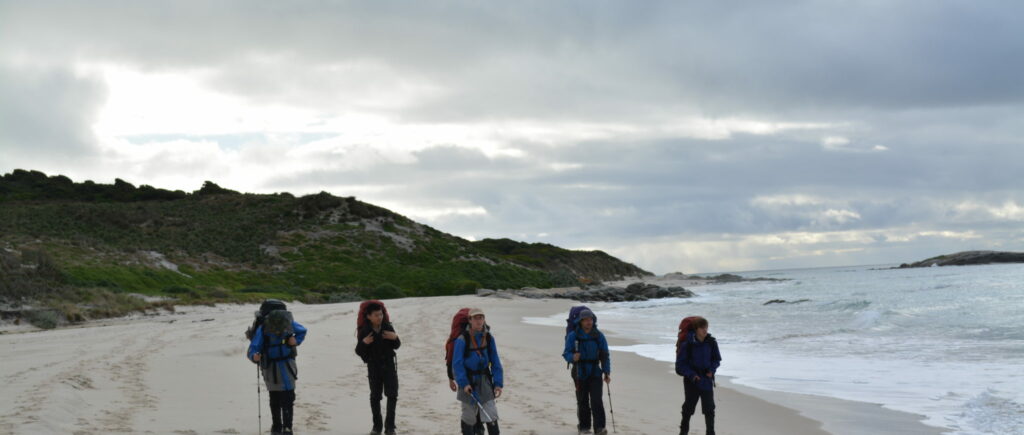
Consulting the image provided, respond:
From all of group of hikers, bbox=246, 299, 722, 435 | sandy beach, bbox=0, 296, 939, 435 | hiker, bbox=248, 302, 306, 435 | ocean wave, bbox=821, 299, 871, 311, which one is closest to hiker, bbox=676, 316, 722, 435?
group of hikers, bbox=246, 299, 722, 435

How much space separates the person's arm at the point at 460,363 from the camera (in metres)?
7.91

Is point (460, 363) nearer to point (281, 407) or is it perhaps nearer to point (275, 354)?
point (275, 354)

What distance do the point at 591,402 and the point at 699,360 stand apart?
4.60ft

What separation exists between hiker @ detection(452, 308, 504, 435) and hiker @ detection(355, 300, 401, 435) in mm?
1458

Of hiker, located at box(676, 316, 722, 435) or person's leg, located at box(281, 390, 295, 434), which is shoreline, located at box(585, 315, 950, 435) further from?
person's leg, located at box(281, 390, 295, 434)

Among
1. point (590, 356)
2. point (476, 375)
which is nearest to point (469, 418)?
point (476, 375)

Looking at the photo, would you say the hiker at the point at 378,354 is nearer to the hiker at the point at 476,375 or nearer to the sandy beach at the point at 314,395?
the sandy beach at the point at 314,395

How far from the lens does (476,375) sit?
26.4ft

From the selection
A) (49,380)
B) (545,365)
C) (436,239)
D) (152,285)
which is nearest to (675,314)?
(545,365)

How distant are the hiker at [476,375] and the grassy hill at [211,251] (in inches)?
893

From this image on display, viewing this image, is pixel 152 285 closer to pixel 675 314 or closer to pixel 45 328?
pixel 45 328

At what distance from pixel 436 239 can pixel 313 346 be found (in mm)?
59098

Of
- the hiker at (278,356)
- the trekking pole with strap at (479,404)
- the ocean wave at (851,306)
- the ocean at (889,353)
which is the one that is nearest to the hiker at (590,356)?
the trekking pole with strap at (479,404)

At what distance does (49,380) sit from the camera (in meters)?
11.4
